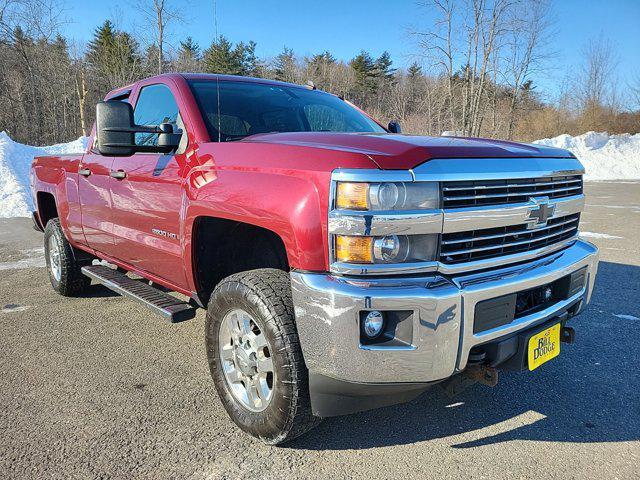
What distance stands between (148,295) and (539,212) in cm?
252

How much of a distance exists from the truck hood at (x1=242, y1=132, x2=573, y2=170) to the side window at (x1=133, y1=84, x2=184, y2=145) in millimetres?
900

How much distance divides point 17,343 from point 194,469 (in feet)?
7.54

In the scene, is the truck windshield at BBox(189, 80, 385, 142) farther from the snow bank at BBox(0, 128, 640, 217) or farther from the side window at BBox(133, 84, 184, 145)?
the snow bank at BBox(0, 128, 640, 217)

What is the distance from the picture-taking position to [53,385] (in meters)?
3.01

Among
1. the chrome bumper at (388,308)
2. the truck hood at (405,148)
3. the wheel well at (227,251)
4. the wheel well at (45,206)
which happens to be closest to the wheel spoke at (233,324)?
the wheel well at (227,251)

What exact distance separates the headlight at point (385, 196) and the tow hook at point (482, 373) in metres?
0.79

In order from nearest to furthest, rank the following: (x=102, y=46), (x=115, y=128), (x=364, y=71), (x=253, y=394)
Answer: (x=253, y=394), (x=115, y=128), (x=102, y=46), (x=364, y=71)

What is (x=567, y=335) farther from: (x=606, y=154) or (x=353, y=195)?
(x=606, y=154)

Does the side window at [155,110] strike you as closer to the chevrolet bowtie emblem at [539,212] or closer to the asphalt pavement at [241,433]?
the asphalt pavement at [241,433]

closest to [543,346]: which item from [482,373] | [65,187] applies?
[482,373]

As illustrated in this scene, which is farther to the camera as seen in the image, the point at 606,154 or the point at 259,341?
the point at 606,154

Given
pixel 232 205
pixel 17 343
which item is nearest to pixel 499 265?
pixel 232 205

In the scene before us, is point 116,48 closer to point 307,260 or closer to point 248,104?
point 248,104

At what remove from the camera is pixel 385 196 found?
191 cm
